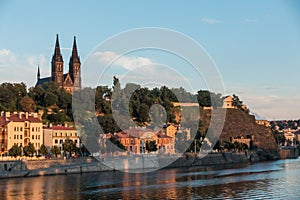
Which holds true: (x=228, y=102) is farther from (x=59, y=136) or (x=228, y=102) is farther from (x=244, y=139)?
(x=59, y=136)

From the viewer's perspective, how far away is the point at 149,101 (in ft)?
297

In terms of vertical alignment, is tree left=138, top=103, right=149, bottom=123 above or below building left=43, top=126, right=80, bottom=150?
above

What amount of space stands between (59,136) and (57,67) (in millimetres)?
44196

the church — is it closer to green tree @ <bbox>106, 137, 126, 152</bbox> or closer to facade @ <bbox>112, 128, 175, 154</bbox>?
facade @ <bbox>112, 128, 175, 154</bbox>

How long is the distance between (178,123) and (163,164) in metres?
27.6

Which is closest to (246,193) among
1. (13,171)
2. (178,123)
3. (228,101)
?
(13,171)

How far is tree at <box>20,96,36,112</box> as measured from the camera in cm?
7612

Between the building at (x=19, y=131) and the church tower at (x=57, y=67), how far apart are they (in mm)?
46404

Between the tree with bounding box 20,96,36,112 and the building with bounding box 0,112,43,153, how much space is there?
48.2ft

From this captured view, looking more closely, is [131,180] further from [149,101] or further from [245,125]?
[245,125]

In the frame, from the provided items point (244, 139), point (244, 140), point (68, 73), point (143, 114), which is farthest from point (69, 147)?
point (68, 73)

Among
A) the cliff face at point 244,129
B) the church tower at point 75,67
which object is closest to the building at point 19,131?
the cliff face at point 244,129

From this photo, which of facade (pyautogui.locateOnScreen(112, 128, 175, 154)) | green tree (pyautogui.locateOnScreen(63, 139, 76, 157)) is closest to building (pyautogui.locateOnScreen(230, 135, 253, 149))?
facade (pyautogui.locateOnScreen(112, 128, 175, 154))

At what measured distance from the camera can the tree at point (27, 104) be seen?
7612 cm
